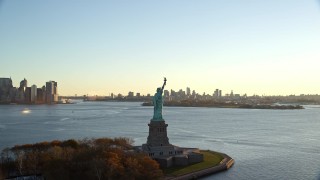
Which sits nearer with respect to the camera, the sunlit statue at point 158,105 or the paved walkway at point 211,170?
the paved walkway at point 211,170

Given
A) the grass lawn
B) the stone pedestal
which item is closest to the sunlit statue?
the stone pedestal

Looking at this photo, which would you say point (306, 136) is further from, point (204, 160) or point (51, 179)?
point (51, 179)

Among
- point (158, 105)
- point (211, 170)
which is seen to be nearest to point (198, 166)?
point (211, 170)

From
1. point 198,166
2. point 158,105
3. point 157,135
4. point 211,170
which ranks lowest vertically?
point 211,170

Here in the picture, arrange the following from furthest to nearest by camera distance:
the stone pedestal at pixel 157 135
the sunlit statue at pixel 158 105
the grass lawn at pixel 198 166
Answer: the sunlit statue at pixel 158 105
the stone pedestal at pixel 157 135
the grass lawn at pixel 198 166

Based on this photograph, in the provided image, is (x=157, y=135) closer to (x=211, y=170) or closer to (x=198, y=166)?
(x=198, y=166)

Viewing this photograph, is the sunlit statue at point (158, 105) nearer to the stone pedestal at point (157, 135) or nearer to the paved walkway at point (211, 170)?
the stone pedestal at point (157, 135)

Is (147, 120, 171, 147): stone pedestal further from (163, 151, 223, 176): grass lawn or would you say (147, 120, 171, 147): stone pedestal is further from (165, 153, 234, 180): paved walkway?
(165, 153, 234, 180): paved walkway

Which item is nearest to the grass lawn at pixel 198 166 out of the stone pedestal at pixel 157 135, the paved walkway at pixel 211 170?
the paved walkway at pixel 211 170

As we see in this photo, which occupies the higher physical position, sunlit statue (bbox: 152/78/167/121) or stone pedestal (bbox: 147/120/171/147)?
sunlit statue (bbox: 152/78/167/121)
